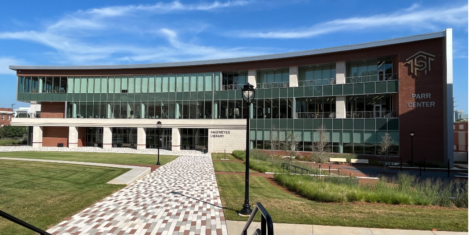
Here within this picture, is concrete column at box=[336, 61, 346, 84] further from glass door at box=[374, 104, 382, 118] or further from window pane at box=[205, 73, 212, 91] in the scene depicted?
window pane at box=[205, 73, 212, 91]

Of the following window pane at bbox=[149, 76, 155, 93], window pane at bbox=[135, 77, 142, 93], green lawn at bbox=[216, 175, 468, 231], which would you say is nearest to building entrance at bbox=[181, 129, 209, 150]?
window pane at bbox=[149, 76, 155, 93]

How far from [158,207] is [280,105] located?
29.9 metres

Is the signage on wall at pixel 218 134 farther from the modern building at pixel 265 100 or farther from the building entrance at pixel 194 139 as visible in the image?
the building entrance at pixel 194 139

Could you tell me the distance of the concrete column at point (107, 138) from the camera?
143 feet

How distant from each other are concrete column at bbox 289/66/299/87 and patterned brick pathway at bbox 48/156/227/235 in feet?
85.6

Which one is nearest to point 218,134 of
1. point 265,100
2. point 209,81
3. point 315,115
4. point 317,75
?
point 209,81

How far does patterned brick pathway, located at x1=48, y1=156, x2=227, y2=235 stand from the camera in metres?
8.04

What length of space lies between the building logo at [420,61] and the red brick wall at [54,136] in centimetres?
5153

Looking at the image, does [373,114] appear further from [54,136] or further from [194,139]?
[54,136]

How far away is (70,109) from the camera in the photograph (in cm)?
4659

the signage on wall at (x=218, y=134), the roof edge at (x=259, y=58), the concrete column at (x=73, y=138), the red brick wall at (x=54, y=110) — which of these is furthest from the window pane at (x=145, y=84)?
the red brick wall at (x=54, y=110)

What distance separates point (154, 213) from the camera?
31.4 feet

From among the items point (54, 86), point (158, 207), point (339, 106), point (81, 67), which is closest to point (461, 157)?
point (339, 106)

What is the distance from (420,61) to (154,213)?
106 feet
